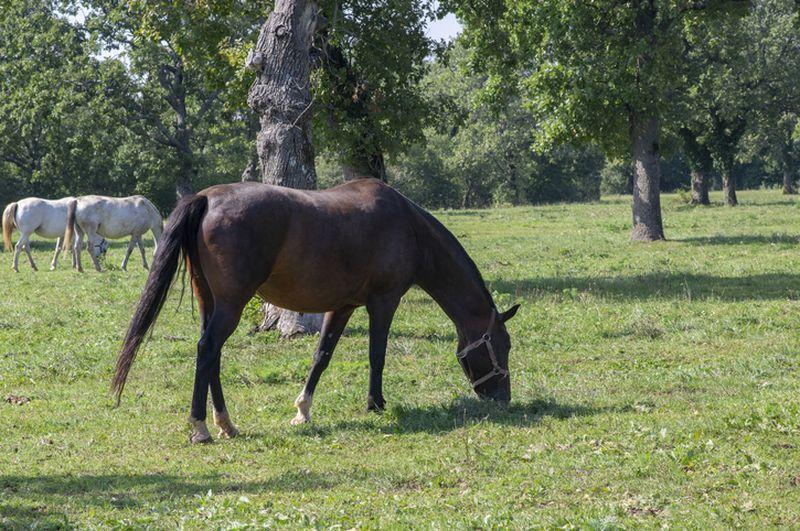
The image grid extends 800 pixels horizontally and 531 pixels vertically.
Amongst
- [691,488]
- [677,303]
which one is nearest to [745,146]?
[677,303]

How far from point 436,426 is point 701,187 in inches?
1847

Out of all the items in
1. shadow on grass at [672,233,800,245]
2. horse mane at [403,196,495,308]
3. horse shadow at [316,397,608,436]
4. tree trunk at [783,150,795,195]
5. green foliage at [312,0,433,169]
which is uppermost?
green foliage at [312,0,433,169]

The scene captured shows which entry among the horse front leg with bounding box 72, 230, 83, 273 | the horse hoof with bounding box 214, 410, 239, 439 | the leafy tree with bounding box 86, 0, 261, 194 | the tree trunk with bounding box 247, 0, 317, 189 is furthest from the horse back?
the horse front leg with bounding box 72, 230, 83, 273

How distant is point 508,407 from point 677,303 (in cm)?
738

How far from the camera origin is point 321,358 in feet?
31.4

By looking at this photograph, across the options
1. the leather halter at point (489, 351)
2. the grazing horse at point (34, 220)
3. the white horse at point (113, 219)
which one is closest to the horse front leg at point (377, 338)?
the leather halter at point (489, 351)

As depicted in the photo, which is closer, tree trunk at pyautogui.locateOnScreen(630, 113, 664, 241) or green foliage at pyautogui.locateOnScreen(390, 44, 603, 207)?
tree trunk at pyautogui.locateOnScreen(630, 113, 664, 241)

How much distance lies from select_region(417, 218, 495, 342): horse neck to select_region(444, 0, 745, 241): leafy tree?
1624 cm

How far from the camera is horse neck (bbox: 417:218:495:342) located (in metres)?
9.98

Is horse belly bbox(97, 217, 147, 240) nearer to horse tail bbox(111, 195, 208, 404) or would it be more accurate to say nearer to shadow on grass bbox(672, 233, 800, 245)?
shadow on grass bbox(672, 233, 800, 245)

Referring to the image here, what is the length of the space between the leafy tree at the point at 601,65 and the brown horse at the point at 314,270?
16.3m

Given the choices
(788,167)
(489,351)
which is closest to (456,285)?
(489,351)

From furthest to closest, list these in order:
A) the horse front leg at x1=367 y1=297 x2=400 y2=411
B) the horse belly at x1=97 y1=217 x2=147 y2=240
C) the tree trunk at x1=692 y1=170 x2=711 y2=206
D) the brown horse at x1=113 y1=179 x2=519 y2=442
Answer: the tree trunk at x1=692 y1=170 x2=711 y2=206 < the horse belly at x1=97 y1=217 x2=147 y2=240 < the horse front leg at x1=367 y1=297 x2=400 y2=411 < the brown horse at x1=113 y1=179 x2=519 y2=442

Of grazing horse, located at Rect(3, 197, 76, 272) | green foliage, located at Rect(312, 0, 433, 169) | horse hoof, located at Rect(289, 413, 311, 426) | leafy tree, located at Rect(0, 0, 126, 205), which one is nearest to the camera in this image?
horse hoof, located at Rect(289, 413, 311, 426)
